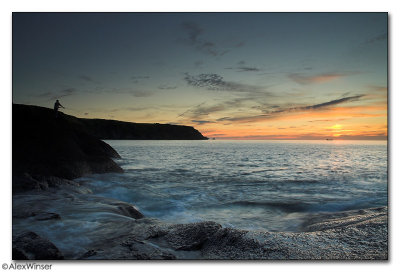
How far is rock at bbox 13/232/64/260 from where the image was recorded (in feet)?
14.4

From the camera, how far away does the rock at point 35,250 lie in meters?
4.38

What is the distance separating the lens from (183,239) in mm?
5105

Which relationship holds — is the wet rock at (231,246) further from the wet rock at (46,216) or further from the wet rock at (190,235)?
the wet rock at (46,216)

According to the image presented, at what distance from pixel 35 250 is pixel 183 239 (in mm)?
2576

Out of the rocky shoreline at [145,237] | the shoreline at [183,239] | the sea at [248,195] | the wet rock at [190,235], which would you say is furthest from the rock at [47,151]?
the wet rock at [190,235]

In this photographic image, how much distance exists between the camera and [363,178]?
583 inches

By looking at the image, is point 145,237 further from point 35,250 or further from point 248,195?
point 248,195

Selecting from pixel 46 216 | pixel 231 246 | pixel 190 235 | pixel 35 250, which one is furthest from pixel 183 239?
pixel 46 216

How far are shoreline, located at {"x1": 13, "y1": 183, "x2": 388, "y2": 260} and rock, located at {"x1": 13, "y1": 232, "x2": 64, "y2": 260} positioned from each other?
0.10ft

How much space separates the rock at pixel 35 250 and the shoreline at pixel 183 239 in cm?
3

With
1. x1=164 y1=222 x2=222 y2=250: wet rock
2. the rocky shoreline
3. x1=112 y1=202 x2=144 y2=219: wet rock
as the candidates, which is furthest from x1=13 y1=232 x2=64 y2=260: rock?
x1=112 y1=202 x2=144 y2=219: wet rock

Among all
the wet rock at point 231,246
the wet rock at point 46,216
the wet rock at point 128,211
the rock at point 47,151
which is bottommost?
the wet rock at point 128,211

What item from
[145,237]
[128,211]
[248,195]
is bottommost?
[248,195]
